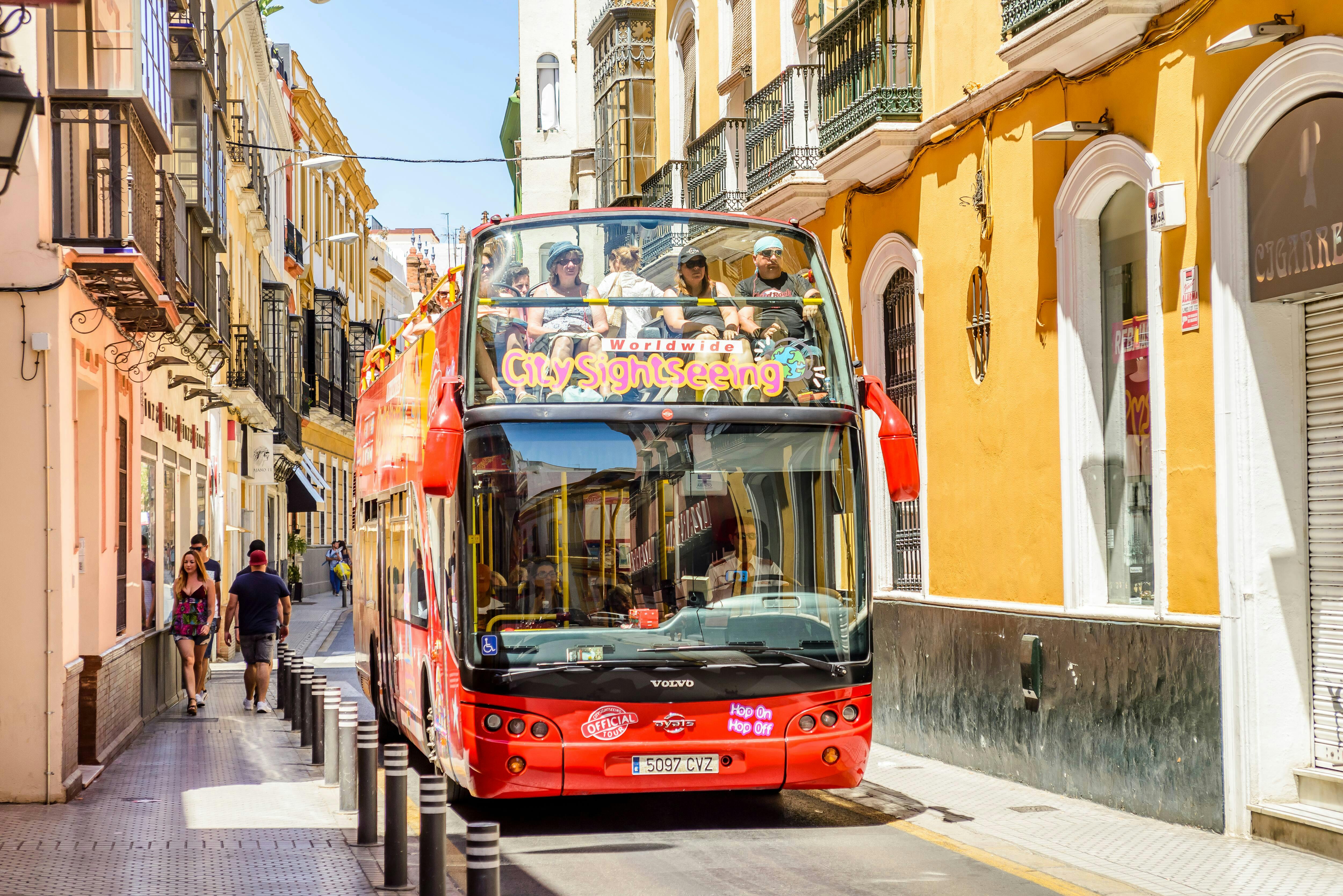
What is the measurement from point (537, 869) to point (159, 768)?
226 inches

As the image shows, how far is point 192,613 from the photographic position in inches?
706

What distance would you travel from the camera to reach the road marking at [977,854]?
837 centimetres

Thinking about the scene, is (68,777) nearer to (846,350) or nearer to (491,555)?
(491,555)

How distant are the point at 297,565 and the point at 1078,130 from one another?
1526 inches

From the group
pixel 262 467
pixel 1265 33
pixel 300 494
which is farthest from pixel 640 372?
pixel 300 494

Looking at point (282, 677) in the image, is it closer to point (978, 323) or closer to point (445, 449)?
point (978, 323)

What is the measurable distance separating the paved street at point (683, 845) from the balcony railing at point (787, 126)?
21.1 ft

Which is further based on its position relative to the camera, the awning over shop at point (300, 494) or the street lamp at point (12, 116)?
the awning over shop at point (300, 494)

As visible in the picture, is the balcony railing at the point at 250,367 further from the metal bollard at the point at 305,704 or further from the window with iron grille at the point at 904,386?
the window with iron grille at the point at 904,386

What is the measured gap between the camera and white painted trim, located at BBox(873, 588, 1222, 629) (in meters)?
9.96

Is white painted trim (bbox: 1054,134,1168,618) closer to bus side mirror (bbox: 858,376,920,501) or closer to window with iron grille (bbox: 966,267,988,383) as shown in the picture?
window with iron grille (bbox: 966,267,988,383)

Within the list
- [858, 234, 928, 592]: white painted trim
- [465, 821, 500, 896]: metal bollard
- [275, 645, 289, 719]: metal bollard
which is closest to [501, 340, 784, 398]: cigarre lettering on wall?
[465, 821, 500, 896]: metal bollard

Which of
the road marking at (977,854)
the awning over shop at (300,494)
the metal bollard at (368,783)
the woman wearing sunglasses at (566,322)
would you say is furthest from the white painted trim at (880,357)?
the awning over shop at (300,494)

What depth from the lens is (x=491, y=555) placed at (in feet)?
32.3
